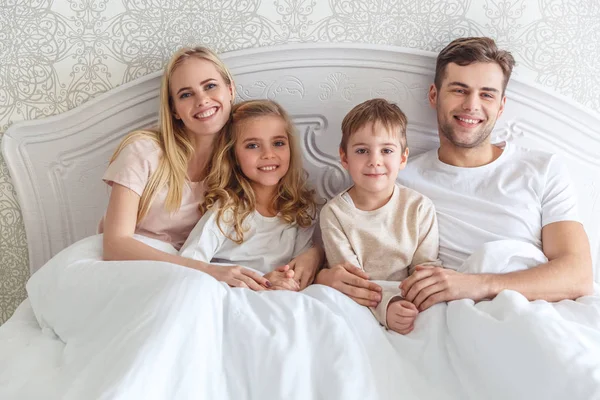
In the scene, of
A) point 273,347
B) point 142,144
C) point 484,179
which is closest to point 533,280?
point 484,179

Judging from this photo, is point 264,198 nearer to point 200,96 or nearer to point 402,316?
point 200,96

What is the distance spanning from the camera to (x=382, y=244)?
5.10 ft

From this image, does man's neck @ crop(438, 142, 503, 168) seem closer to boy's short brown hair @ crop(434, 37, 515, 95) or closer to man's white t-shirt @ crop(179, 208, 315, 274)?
boy's short brown hair @ crop(434, 37, 515, 95)

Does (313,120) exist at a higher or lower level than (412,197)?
higher

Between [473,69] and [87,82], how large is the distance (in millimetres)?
1226

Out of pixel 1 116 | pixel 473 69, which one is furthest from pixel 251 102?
pixel 1 116

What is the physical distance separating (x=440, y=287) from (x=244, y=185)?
25.7 inches

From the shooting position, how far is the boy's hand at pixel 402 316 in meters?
1.36

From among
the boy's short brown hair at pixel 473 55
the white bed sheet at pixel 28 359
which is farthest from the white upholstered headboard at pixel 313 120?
the white bed sheet at pixel 28 359

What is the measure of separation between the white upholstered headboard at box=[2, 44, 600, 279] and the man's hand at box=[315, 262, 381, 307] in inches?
17.5

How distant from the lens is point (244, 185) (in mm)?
1728

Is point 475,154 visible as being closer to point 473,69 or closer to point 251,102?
point 473,69

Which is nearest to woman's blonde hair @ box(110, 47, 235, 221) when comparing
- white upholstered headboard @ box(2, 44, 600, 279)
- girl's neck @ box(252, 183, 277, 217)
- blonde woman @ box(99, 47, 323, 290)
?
blonde woman @ box(99, 47, 323, 290)

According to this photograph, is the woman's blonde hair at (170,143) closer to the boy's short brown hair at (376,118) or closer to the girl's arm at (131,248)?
the girl's arm at (131,248)
